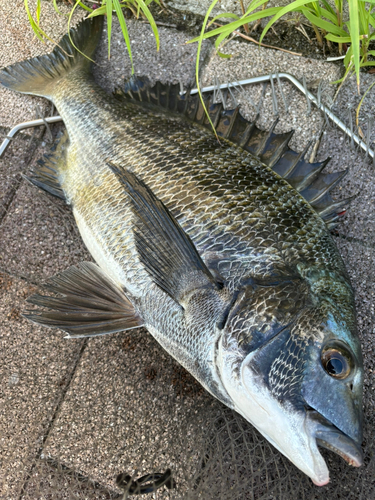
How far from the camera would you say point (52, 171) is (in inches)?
87.7

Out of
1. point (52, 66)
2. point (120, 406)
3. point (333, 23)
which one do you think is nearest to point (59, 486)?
point (120, 406)

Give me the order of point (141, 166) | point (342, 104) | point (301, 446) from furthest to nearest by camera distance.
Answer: point (342, 104) → point (141, 166) → point (301, 446)

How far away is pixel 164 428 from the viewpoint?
1926 millimetres

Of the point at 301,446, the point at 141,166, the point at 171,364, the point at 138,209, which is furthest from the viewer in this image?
the point at 171,364

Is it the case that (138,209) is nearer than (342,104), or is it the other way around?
(138,209)

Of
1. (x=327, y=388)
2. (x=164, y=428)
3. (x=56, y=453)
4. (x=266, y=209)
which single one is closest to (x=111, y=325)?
(x=164, y=428)

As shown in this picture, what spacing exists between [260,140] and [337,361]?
3.63ft

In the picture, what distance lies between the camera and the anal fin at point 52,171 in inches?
86.9

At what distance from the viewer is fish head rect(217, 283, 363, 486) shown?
1225 mm

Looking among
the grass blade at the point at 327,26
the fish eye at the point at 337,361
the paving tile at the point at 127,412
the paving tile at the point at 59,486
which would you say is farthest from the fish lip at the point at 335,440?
the grass blade at the point at 327,26

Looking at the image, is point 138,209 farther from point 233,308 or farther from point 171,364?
point 171,364

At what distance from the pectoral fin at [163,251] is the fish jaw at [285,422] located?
0.87 feet

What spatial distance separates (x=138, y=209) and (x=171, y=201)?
8.6 inches

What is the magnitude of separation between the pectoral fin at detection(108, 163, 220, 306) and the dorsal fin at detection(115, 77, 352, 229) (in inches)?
25.8
